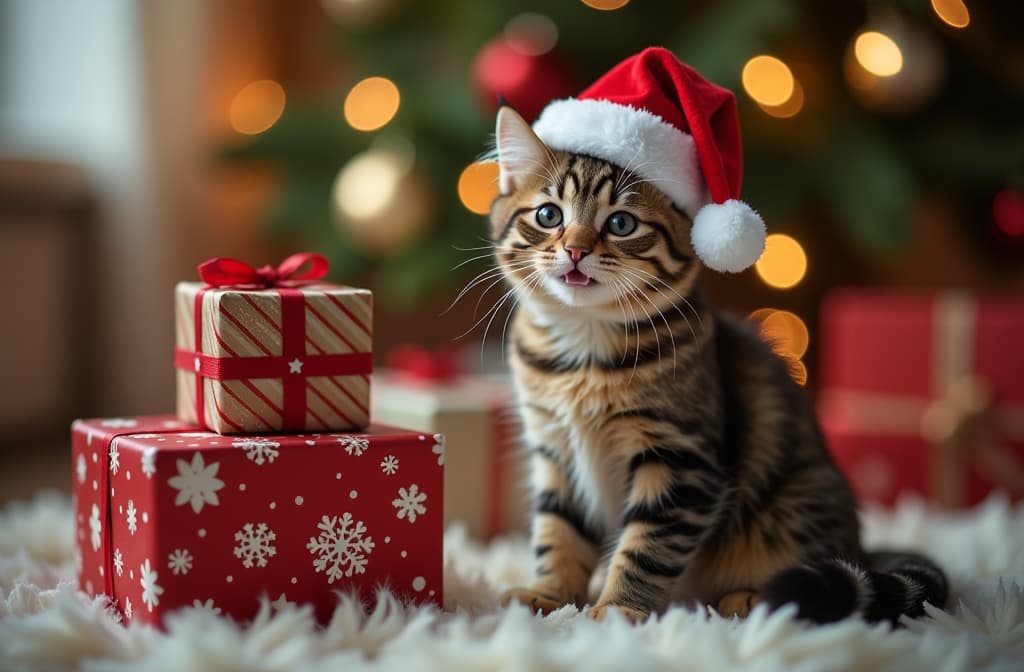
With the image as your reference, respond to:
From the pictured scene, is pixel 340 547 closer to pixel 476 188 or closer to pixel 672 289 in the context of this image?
pixel 672 289

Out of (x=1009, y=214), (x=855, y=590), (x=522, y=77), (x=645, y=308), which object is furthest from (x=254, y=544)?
(x=1009, y=214)

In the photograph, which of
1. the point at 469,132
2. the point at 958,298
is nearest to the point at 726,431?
the point at 958,298

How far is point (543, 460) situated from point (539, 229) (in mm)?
278

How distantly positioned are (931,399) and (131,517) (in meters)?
1.33

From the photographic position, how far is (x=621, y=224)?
1082mm

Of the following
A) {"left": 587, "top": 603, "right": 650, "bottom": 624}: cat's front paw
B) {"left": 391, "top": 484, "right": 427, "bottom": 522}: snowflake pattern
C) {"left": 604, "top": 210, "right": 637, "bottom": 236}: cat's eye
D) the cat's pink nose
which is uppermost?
{"left": 604, "top": 210, "right": 637, "bottom": 236}: cat's eye

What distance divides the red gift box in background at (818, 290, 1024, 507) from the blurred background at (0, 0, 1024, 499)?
0.15 meters

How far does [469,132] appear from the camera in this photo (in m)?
1.98

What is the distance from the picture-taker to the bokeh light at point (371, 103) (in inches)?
83.6

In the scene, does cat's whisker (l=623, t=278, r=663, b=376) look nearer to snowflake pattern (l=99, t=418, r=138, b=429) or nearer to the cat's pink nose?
the cat's pink nose

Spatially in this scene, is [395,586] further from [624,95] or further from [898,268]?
[898,268]

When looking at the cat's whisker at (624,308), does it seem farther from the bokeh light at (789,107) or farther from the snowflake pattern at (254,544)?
the bokeh light at (789,107)

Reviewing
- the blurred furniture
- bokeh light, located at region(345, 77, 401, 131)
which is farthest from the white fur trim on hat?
the blurred furniture

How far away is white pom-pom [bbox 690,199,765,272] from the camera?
3.43ft
